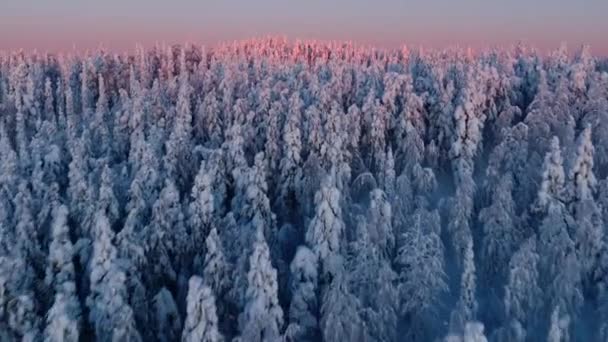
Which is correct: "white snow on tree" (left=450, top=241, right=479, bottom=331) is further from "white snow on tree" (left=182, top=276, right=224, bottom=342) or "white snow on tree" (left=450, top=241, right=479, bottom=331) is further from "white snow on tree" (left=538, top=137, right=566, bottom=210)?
"white snow on tree" (left=182, top=276, right=224, bottom=342)

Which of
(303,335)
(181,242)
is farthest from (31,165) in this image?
(303,335)

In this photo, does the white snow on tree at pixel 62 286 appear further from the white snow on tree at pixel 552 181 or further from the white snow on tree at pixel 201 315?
the white snow on tree at pixel 552 181

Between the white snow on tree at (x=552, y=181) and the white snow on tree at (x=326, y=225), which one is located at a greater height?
the white snow on tree at (x=552, y=181)

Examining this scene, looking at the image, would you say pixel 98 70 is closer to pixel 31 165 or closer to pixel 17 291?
pixel 31 165

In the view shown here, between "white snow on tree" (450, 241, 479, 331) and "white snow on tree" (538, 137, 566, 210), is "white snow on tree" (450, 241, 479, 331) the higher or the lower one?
the lower one

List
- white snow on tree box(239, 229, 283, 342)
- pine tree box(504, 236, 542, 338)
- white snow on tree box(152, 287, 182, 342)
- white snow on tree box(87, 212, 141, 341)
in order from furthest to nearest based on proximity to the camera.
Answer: white snow on tree box(152, 287, 182, 342) → pine tree box(504, 236, 542, 338) → white snow on tree box(87, 212, 141, 341) → white snow on tree box(239, 229, 283, 342)

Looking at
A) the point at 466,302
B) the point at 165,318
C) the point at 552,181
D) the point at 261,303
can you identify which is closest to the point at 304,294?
the point at 261,303

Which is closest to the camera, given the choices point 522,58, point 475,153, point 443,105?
point 475,153

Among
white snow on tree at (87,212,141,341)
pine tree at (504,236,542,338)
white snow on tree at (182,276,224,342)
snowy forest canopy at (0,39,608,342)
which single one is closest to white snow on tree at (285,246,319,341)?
snowy forest canopy at (0,39,608,342)

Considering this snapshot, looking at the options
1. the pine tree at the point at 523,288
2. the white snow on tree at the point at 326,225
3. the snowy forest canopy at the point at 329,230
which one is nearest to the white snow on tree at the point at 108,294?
the snowy forest canopy at the point at 329,230
